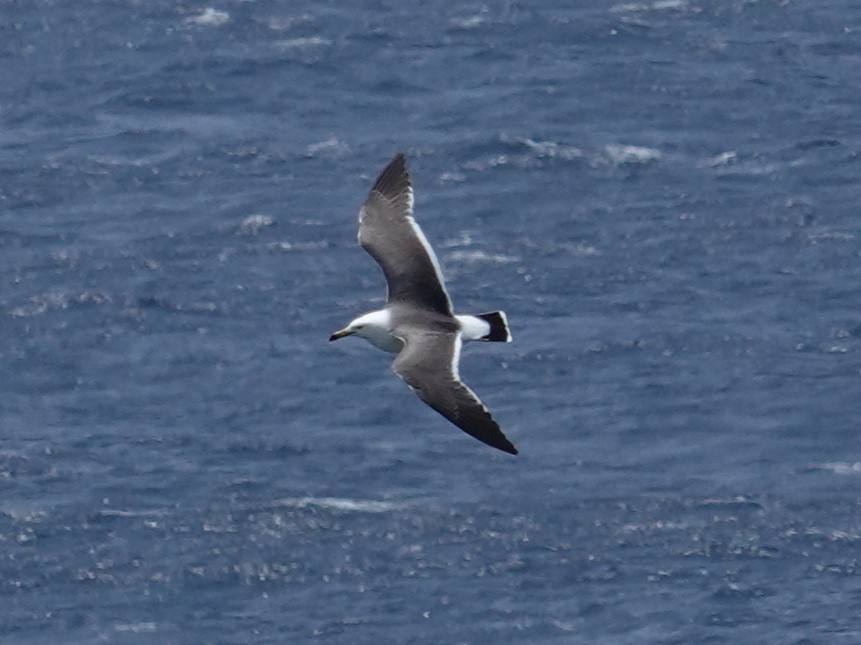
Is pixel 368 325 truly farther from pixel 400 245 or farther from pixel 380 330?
pixel 400 245

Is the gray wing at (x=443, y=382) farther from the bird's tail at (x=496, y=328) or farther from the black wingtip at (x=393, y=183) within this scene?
the black wingtip at (x=393, y=183)

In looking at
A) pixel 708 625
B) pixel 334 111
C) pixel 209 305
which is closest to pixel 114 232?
Answer: pixel 209 305

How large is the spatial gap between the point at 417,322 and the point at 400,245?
2.45 m

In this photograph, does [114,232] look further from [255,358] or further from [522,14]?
[522,14]

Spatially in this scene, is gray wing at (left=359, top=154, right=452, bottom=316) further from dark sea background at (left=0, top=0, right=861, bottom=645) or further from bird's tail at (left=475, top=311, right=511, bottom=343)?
dark sea background at (left=0, top=0, right=861, bottom=645)

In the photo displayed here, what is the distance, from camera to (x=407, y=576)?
6288cm

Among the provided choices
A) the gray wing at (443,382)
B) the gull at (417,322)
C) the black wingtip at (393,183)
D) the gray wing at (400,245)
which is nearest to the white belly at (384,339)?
the gull at (417,322)

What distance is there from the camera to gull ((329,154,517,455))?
3544cm

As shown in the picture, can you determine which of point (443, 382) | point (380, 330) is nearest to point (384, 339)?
point (380, 330)

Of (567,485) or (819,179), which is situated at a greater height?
(819,179)

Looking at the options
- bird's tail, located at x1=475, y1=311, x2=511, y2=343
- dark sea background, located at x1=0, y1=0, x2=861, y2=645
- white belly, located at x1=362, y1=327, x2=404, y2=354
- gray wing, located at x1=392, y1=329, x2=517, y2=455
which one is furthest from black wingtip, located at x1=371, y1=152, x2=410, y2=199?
dark sea background, located at x1=0, y1=0, x2=861, y2=645

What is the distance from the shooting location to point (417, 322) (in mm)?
38781

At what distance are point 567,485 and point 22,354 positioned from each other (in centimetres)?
1767

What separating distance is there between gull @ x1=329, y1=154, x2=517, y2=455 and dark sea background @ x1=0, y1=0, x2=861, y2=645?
72.4 ft
